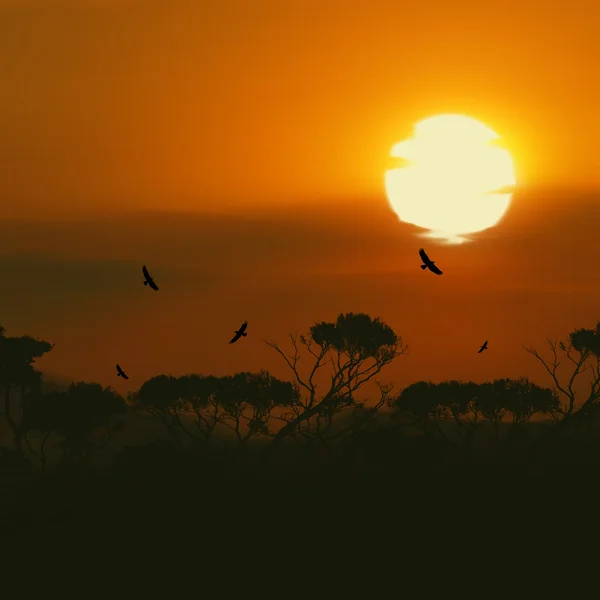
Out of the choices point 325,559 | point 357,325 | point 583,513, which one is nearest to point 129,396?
point 357,325

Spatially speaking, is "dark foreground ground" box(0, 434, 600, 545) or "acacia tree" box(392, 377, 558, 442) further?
"acacia tree" box(392, 377, 558, 442)

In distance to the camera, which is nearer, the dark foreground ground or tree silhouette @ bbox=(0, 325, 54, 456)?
the dark foreground ground

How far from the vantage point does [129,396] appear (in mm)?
112375

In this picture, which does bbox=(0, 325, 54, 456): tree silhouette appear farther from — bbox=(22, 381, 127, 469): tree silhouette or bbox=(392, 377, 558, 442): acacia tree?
bbox=(392, 377, 558, 442): acacia tree

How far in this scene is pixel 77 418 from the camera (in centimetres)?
10450

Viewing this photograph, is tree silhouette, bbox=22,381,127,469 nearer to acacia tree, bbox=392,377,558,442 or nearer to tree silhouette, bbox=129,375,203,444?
tree silhouette, bbox=129,375,203,444

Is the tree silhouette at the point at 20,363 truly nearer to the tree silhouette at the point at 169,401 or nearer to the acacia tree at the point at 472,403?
the tree silhouette at the point at 169,401

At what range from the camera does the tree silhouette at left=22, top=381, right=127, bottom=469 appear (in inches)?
4090

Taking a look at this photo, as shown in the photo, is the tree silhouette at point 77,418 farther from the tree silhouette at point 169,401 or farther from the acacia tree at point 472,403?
the acacia tree at point 472,403

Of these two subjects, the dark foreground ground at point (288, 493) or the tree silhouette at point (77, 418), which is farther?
the tree silhouette at point (77, 418)

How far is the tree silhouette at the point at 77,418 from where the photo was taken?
103875 mm

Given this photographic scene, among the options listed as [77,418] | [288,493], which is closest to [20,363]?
[77,418]

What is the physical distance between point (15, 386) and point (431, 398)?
40.1 m

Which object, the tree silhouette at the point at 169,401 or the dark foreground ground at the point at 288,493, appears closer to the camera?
the dark foreground ground at the point at 288,493
